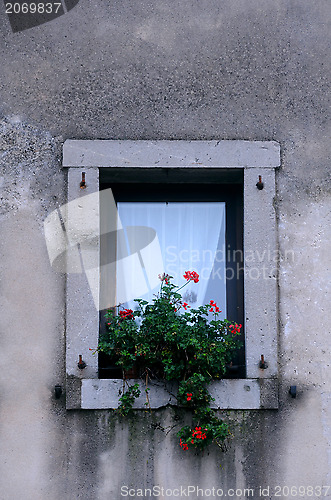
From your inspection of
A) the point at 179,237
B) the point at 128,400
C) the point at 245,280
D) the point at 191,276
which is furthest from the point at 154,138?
the point at 128,400

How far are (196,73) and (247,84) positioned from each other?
40 centimetres

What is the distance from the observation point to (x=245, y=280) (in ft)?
16.0

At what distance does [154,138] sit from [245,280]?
127 centimetres

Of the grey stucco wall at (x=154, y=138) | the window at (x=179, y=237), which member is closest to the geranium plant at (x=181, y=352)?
the grey stucco wall at (x=154, y=138)

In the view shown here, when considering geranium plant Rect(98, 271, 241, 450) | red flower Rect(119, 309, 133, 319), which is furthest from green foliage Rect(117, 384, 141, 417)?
red flower Rect(119, 309, 133, 319)

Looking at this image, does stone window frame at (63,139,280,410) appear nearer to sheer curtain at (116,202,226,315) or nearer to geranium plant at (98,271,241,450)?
geranium plant at (98,271,241,450)

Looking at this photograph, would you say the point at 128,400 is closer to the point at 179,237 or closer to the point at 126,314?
the point at 126,314

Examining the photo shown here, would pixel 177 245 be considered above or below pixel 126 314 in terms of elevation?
above

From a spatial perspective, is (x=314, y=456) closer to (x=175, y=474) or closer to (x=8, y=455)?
(x=175, y=474)

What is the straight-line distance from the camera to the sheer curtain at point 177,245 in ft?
17.3

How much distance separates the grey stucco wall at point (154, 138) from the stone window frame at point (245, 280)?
8 centimetres

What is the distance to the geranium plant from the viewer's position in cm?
451

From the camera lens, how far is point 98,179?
4.96 meters

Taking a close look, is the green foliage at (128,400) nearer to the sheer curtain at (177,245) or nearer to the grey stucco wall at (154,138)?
the grey stucco wall at (154,138)
